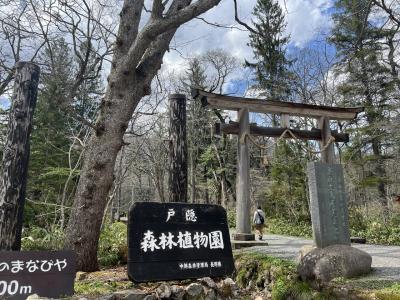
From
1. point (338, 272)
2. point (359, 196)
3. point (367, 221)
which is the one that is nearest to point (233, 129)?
point (338, 272)

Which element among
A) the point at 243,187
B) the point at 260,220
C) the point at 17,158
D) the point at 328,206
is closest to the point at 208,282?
the point at 328,206

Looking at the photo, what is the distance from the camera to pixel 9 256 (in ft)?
11.8

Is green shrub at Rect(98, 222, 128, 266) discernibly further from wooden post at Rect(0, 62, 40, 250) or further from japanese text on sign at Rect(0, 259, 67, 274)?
japanese text on sign at Rect(0, 259, 67, 274)

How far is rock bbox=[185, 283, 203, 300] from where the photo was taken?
4148mm

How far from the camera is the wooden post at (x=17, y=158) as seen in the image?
15.5 feet

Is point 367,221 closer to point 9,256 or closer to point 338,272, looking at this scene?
point 338,272

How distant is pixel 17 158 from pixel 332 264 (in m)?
4.86

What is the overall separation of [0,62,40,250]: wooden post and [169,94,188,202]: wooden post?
2.46 meters

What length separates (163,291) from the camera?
13.4ft

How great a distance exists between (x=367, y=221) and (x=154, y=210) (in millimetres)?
12685

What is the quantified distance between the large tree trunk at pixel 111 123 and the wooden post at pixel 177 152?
2.12 ft

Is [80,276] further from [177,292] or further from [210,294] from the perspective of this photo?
[210,294]

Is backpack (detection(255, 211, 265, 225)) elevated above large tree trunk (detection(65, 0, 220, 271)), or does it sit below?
below

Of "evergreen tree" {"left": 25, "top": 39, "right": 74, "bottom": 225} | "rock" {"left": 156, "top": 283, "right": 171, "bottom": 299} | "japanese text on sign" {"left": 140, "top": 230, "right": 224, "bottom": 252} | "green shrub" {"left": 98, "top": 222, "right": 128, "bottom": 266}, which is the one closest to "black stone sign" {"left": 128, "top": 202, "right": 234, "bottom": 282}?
"japanese text on sign" {"left": 140, "top": 230, "right": 224, "bottom": 252}
